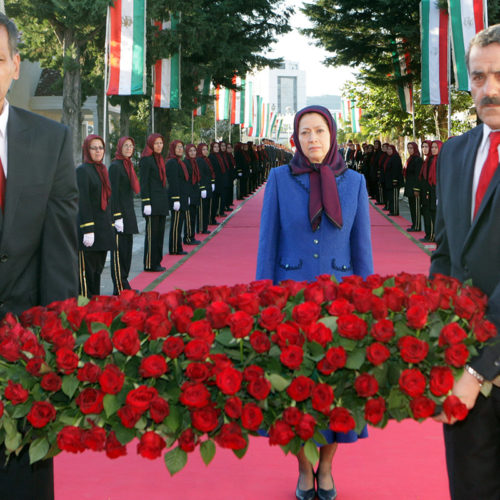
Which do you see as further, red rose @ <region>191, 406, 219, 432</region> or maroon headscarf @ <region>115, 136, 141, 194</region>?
maroon headscarf @ <region>115, 136, 141, 194</region>

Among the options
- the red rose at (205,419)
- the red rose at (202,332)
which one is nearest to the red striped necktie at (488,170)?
the red rose at (202,332)

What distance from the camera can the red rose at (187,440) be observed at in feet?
7.27

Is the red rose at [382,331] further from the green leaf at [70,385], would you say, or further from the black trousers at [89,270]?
the black trousers at [89,270]

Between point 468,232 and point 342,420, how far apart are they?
787mm

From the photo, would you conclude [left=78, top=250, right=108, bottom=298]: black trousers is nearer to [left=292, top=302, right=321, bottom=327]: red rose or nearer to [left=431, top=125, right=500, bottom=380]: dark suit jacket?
[left=431, top=125, right=500, bottom=380]: dark suit jacket

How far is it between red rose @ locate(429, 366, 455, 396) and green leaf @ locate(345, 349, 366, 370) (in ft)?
0.67

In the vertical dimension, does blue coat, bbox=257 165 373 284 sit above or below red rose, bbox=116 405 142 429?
above

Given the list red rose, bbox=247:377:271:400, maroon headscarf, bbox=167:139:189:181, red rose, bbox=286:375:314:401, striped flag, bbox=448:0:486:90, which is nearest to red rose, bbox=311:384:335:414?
red rose, bbox=286:375:314:401

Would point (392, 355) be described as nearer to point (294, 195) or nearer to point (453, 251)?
point (453, 251)

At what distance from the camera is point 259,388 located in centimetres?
218

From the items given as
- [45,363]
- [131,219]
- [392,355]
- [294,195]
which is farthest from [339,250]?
[131,219]

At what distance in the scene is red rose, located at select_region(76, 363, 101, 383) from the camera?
7.19 ft

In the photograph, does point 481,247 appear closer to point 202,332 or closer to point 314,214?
point 202,332

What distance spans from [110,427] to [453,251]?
127 centimetres
